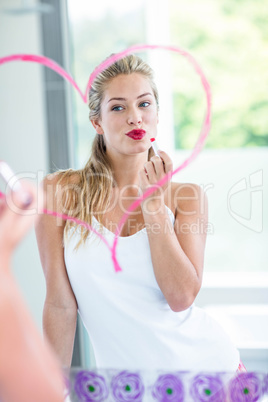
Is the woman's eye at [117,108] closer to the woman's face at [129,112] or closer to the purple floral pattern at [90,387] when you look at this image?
the woman's face at [129,112]

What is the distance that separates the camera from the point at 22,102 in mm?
1557

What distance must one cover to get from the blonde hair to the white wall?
525 millimetres

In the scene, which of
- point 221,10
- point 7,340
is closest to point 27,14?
point 221,10

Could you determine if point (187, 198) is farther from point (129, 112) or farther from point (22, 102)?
point (22, 102)

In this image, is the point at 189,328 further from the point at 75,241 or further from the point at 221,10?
the point at 221,10

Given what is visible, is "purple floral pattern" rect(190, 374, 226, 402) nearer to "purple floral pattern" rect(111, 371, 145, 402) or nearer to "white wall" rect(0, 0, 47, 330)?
"purple floral pattern" rect(111, 371, 145, 402)

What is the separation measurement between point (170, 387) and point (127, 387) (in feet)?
0.20

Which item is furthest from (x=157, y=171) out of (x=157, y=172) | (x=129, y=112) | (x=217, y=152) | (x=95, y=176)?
(x=217, y=152)

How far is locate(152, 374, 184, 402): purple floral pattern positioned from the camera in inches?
26.9

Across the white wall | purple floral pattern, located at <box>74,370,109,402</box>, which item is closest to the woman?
purple floral pattern, located at <box>74,370,109,402</box>

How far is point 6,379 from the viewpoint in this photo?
40 cm

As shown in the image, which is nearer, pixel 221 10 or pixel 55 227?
pixel 55 227

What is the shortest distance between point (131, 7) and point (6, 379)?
53.4 inches

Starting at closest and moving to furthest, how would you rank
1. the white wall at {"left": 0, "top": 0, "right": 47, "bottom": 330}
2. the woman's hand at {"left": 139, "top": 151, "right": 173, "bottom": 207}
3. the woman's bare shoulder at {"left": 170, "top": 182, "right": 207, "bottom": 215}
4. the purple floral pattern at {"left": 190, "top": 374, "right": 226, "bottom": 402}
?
the purple floral pattern at {"left": 190, "top": 374, "right": 226, "bottom": 402}, the woman's hand at {"left": 139, "top": 151, "right": 173, "bottom": 207}, the woman's bare shoulder at {"left": 170, "top": 182, "right": 207, "bottom": 215}, the white wall at {"left": 0, "top": 0, "right": 47, "bottom": 330}
